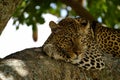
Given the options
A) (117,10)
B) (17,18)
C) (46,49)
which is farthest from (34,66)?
(117,10)

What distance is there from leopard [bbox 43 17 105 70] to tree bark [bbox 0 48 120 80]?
14 cm

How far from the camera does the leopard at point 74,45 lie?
5.93 metres

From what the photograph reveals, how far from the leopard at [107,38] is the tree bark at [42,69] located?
1.93m

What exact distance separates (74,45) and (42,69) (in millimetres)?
1058

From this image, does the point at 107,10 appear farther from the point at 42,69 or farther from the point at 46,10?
the point at 42,69

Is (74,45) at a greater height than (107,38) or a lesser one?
lesser

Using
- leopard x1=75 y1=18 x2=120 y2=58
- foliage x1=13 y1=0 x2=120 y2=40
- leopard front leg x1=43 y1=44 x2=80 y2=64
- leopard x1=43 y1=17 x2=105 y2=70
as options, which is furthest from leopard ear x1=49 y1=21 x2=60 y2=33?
foliage x1=13 y1=0 x2=120 y2=40

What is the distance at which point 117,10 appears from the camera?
1193 cm

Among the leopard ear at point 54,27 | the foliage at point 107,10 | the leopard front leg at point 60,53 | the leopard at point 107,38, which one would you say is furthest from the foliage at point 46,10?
the leopard front leg at point 60,53

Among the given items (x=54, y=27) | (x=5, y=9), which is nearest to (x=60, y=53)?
(x=54, y=27)

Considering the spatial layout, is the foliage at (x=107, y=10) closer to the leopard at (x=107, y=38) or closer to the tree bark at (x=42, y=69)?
the leopard at (x=107, y=38)

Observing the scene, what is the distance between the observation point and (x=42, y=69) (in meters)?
5.21

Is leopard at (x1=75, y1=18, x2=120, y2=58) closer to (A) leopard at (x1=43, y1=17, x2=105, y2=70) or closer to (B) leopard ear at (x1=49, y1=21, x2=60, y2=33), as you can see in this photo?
(A) leopard at (x1=43, y1=17, x2=105, y2=70)

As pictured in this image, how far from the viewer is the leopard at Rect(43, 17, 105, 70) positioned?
593cm
